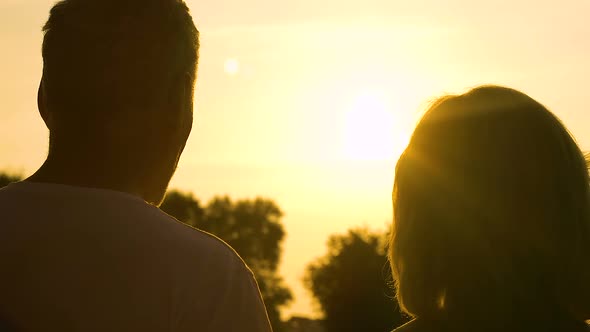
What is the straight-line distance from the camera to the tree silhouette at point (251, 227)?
332 ft

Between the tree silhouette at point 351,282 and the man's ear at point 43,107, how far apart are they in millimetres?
87961

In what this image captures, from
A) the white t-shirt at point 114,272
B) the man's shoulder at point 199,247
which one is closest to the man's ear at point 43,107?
the white t-shirt at point 114,272

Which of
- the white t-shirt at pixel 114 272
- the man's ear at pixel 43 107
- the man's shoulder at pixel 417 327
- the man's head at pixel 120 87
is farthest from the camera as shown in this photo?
the man's shoulder at pixel 417 327

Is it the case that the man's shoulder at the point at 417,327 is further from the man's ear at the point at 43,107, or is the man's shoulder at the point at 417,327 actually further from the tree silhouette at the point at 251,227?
the tree silhouette at the point at 251,227

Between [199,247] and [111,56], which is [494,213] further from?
[111,56]

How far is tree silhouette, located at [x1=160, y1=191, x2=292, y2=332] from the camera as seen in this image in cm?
10119

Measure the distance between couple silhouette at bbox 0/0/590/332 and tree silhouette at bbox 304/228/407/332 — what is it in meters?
87.5

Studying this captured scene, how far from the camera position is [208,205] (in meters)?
109

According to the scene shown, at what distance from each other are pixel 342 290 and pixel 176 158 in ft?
305

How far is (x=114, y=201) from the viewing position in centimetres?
370

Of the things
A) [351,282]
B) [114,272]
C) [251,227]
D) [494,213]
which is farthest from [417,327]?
[251,227]

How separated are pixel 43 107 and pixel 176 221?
0.77m

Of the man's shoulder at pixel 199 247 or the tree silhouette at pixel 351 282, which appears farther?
the tree silhouette at pixel 351 282

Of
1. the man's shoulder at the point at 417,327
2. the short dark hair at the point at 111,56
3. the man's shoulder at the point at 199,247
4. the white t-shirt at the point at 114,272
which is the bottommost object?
the white t-shirt at the point at 114,272
